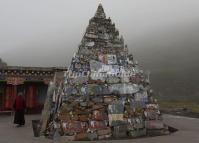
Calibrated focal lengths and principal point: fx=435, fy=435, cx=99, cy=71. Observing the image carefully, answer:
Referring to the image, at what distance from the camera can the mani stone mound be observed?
14.4 metres

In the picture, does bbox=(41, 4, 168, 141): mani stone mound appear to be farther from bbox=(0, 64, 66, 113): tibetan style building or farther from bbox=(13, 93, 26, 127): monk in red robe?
bbox=(0, 64, 66, 113): tibetan style building

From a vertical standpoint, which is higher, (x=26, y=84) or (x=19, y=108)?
(x=26, y=84)

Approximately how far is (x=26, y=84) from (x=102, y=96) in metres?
15.5

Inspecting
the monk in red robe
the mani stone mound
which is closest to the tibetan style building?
the monk in red robe

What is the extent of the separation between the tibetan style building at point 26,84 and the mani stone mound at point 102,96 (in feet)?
39.0

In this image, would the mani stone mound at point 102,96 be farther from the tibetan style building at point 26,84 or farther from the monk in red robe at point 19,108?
the tibetan style building at point 26,84

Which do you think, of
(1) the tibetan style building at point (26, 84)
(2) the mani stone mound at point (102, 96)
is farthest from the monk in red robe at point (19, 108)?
(1) the tibetan style building at point (26, 84)

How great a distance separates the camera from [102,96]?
1498 centimetres

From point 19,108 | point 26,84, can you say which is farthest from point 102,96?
point 26,84

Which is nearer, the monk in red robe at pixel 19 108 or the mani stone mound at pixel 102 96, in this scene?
the mani stone mound at pixel 102 96

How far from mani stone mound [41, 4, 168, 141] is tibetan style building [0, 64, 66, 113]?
11897mm

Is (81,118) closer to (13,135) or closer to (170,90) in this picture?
(13,135)

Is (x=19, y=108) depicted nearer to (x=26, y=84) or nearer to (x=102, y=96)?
(x=102, y=96)

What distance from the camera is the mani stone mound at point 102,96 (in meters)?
14.4
